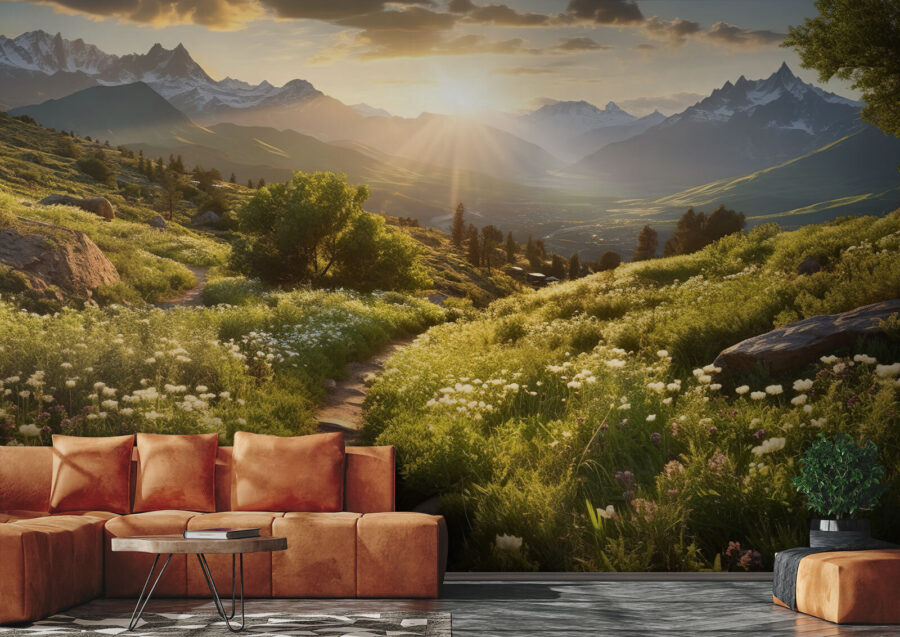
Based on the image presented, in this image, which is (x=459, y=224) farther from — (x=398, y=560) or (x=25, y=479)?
(x=25, y=479)

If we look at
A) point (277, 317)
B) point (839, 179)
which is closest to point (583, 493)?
point (277, 317)

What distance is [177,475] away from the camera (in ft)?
A: 16.1

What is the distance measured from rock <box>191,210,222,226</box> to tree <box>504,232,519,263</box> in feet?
11.2

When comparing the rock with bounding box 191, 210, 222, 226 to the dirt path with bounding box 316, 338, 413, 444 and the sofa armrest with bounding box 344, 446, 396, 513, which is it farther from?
the sofa armrest with bounding box 344, 446, 396, 513

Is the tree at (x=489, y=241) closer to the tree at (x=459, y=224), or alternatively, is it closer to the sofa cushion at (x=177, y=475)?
the tree at (x=459, y=224)

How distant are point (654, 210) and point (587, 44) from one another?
6.57 feet

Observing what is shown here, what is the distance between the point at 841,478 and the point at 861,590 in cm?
76

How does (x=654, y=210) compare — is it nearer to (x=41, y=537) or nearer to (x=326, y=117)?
(x=326, y=117)

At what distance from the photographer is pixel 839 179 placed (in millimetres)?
6941

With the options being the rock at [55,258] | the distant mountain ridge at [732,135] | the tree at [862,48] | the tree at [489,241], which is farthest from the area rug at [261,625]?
the tree at [862,48]

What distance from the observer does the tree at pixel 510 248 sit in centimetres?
798

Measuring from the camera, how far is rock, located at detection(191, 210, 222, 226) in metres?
8.02

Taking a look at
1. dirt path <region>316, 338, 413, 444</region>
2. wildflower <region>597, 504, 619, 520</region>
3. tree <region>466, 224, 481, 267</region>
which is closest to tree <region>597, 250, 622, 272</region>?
tree <region>466, 224, 481, 267</region>

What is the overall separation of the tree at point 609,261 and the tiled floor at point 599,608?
396 centimetres
